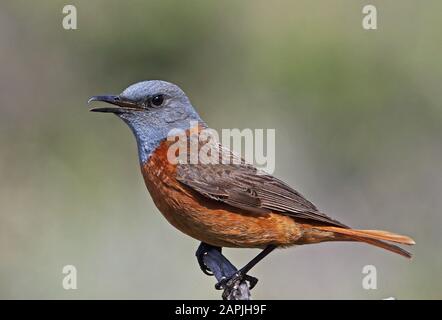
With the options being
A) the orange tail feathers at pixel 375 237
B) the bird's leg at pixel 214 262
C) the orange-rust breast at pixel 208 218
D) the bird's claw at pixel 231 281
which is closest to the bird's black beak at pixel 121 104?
the orange-rust breast at pixel 208 218

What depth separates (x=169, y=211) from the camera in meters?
6.51

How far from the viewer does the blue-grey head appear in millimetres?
6773

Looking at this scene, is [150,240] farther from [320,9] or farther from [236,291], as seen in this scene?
[320,9]

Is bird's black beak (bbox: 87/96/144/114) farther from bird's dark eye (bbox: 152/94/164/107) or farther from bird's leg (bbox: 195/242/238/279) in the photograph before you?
bird's leg (bbox: 195/242/238/279)

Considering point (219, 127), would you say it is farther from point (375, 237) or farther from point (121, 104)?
point (375, 237)

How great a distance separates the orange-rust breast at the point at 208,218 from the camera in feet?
21.2

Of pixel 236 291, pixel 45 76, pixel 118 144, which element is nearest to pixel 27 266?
pixel 118 144

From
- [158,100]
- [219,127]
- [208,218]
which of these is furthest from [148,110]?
[219,127]

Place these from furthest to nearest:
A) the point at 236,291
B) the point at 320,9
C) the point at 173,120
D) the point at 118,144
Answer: the point at 320,9 < the point at 118,144 < the point at 173,120 < the point at 236,291

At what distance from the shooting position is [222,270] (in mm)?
6746

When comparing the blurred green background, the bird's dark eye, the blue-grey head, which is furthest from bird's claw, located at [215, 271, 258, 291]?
the blurred green background

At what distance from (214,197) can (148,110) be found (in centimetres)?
88

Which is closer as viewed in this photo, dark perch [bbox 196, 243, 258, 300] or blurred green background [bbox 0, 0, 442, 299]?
dark perch [bbox 196, 243, 258, 300]

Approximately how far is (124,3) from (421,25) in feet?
12.7
